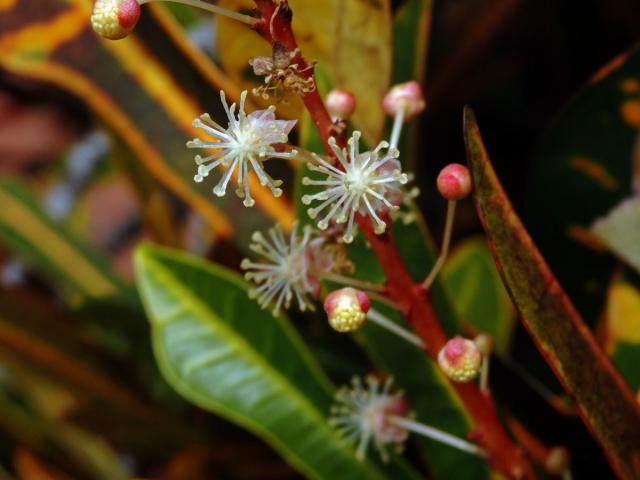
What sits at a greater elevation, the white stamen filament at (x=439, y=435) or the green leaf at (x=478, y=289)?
the green leaf at (x=478, y=289)

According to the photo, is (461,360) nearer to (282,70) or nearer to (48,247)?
(282,70)

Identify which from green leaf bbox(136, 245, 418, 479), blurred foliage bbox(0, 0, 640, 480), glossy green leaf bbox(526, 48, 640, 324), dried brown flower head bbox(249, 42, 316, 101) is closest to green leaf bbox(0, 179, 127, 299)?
blurred foliage bbox(0, 0, 640, 480)

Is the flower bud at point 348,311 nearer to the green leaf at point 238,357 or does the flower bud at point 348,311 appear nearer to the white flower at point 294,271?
the white flower at point 294,271

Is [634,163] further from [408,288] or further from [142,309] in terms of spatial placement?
[142,309]

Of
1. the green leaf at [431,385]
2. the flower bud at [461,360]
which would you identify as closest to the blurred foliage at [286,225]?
the green leaf at [431,385]

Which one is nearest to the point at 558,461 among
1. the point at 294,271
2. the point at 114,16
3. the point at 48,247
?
the point at 294,271
